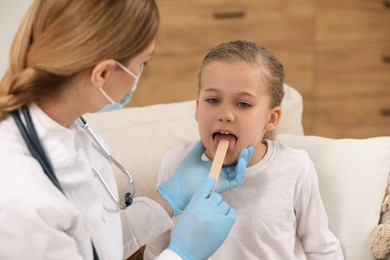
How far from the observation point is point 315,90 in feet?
10.5

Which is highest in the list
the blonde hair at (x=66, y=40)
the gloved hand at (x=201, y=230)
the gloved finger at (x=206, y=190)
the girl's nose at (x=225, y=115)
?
the blonde hair at (x=66, y=40)

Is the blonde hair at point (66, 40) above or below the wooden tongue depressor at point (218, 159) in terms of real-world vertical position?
above

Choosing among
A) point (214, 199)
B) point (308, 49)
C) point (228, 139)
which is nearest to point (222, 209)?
point (214, 199)

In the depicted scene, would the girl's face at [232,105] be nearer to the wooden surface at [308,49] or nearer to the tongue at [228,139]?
the tongue at [228,139]

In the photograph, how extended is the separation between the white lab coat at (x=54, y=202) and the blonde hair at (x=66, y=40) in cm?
6

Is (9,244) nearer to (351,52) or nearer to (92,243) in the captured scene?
(92,243)

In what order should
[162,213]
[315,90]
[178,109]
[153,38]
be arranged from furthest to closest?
[315,90], [178,109], [162,213], [153,38]

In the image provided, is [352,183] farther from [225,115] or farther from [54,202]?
[54,202]

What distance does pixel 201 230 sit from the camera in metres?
1.22

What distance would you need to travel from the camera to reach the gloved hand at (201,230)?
4.00ft

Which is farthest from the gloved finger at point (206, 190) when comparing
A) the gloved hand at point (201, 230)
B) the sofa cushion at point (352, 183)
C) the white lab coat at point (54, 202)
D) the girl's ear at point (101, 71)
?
the sofa cushion at point (352, 183)

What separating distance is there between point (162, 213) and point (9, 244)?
501 millimetres

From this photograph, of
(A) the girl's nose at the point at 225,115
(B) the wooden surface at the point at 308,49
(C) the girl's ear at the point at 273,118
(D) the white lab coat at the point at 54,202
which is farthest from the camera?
(B) the wooden surface at the point at 308,49

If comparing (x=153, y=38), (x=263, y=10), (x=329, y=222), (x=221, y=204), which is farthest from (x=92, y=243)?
(x=263, y=10)
